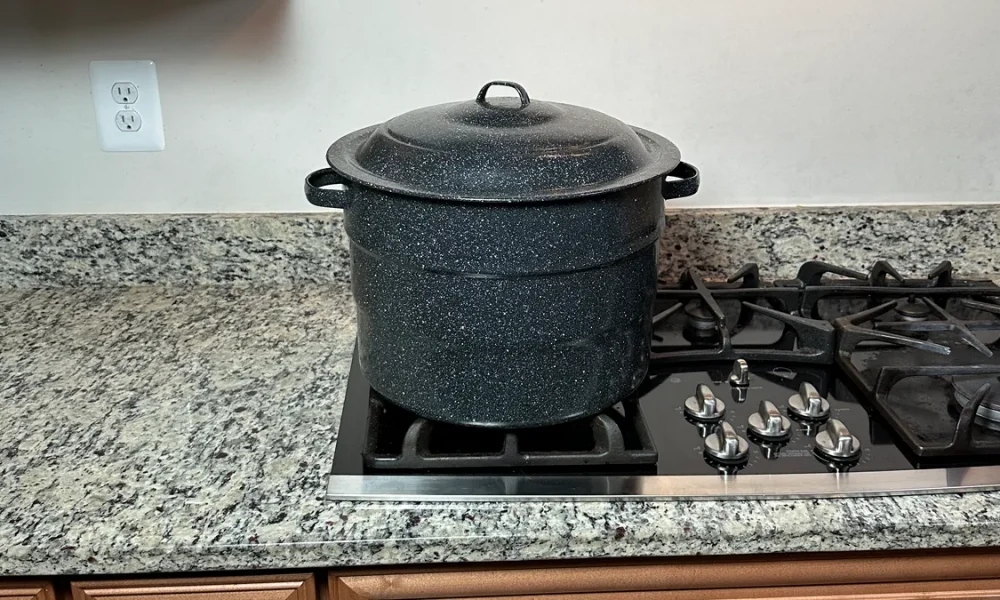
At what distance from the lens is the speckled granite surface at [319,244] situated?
3.92 feet

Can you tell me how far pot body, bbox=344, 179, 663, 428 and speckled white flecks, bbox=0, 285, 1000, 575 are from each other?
0.11 meters

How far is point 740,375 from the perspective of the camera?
945mm

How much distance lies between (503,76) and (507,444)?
57 centimetres

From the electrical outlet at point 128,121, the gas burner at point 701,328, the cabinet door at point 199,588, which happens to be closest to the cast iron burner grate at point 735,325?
the gas burner at point 701,328

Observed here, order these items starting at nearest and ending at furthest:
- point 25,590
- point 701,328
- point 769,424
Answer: point 25,590
point 769,424
point 701,328

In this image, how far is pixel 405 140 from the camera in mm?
803

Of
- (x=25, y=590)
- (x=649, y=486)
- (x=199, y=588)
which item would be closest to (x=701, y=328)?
(x=649, y=486)

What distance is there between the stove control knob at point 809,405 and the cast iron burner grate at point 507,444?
163 millimetres

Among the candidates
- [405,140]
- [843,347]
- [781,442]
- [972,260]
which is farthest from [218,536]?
[972,260]

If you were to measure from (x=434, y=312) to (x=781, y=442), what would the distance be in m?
0.37

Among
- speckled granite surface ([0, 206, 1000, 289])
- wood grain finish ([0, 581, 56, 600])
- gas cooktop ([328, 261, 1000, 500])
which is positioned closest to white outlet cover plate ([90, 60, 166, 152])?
speckled granite surface ([0, 206, 1000, 289])

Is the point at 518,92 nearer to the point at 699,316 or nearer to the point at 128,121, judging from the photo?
the point at 699,316

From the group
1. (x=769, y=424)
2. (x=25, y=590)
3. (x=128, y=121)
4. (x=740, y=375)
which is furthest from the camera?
(x=128, y=121)

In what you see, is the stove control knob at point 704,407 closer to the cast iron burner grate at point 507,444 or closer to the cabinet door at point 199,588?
the cast iron burner grate at point 507,444
